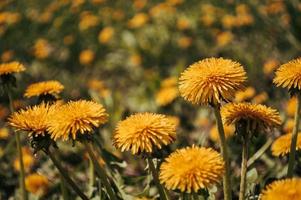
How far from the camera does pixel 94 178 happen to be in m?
2.88

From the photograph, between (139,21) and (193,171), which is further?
(139,21)

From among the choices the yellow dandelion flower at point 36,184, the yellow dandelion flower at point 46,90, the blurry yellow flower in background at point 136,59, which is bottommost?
the yellow dandelion flower at point 36,184

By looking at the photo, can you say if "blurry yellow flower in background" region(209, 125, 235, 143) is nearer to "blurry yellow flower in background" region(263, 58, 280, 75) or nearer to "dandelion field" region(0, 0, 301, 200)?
"dandelion field" region(0, 0, 301, 200)

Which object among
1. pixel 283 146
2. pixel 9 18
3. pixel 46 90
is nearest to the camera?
pixel 283 146

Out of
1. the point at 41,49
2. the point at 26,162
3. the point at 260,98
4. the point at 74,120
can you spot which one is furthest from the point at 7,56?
the point at 74,120

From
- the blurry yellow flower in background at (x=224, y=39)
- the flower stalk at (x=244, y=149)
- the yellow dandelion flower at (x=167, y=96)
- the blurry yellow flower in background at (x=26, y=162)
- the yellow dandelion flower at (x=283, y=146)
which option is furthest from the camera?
the blurry yellow flower in background at (x=224, y=39)

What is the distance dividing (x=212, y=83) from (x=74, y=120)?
0.52 meters

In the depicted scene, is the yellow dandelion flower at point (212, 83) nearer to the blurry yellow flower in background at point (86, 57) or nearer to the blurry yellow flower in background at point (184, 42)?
the blurry yellow flower in background at point (184, 42)

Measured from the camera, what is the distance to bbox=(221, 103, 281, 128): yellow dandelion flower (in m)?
2.00

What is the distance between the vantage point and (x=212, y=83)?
6.35ft

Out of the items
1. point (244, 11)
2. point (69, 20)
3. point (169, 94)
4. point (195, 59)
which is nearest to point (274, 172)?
point (169, 94)

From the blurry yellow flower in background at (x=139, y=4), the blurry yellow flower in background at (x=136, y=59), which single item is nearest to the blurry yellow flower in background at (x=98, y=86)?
the blurry yellow flower in background at (x=136, y=59)

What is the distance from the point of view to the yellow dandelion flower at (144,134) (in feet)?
6.18

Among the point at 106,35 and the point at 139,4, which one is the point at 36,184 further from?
the point at 139,4
